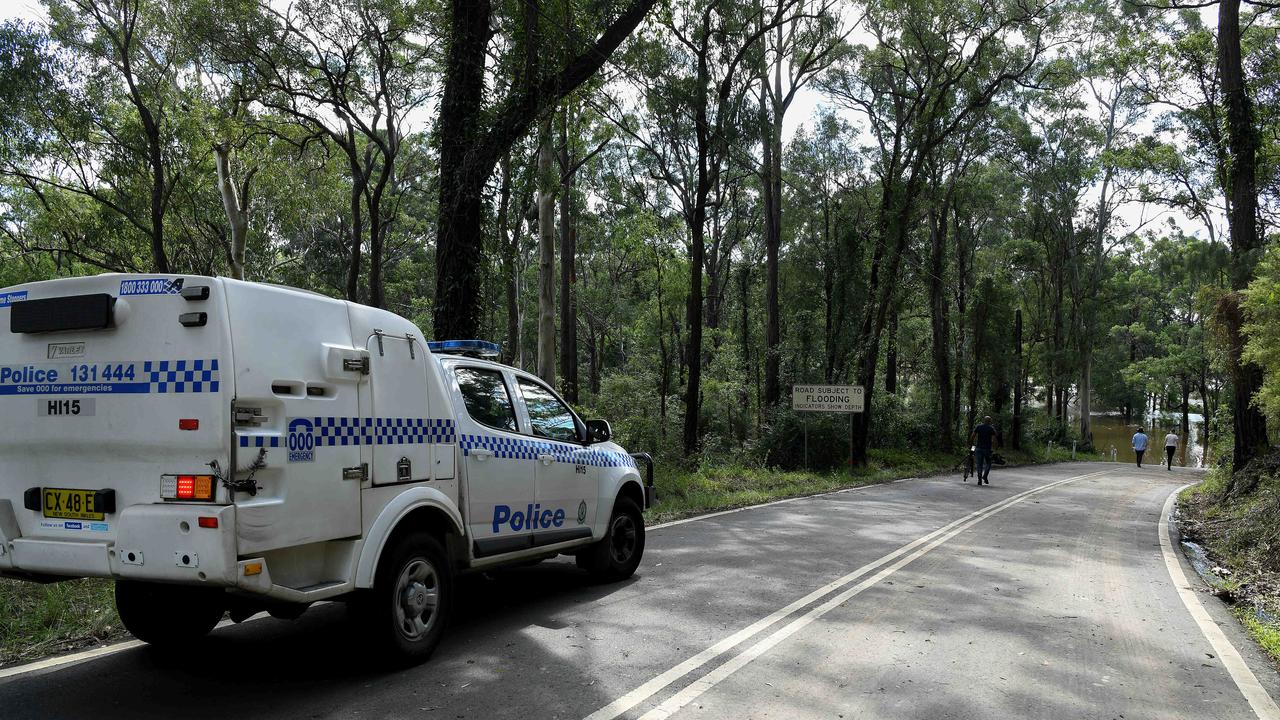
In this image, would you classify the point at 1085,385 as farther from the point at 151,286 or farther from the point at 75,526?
the point at 75,526

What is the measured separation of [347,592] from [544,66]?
8.81m

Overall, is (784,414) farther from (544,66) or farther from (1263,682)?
(1263,682)

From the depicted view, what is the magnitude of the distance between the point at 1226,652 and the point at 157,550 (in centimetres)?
726

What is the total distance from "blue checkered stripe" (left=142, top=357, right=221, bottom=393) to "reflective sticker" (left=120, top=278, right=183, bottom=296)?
38 centimetres

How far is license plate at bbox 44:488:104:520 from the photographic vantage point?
14.1 feet

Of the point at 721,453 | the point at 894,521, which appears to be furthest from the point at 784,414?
the point at 894,521

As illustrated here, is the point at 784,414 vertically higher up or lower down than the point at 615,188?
lower down

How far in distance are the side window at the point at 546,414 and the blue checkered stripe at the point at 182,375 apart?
2.93 meters

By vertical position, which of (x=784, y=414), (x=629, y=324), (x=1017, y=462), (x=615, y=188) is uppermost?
(x=615, y=188)

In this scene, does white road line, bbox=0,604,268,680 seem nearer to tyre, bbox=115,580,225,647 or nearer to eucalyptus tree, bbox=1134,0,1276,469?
tyre, bbox=115,580,225,647

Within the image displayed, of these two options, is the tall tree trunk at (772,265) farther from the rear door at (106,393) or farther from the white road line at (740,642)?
the rear door at (106,393)

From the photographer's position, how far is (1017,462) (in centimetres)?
3741

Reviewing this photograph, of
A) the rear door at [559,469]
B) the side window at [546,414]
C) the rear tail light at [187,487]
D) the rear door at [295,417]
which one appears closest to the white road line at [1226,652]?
the rear door at [559,469]

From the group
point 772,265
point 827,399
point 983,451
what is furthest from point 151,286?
point 772,265
